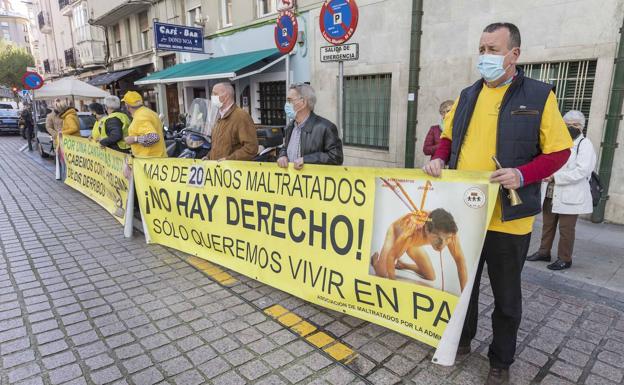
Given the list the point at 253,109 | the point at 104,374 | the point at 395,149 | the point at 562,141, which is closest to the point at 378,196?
the point at 562,141

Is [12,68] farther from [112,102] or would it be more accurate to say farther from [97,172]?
[112,102]

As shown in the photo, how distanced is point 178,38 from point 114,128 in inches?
358

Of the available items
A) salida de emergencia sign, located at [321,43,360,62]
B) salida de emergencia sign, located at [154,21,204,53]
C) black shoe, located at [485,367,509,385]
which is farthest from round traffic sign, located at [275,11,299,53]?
salida de emergencia sign, located at [154,21,204,53]

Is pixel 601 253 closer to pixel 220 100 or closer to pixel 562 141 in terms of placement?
pixel 562 141

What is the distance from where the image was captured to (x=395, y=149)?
29.2ft

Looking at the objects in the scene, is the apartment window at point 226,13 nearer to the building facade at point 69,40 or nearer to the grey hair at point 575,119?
the grey hair at point 575,119

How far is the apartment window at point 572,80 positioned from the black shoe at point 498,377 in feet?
16.4

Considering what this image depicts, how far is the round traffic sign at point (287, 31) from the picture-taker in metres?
6.77

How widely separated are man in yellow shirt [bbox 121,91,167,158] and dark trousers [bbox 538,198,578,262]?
474 centimetres

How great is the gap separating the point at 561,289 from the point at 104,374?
388 centimetres

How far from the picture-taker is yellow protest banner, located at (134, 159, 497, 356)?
2516 millimetres

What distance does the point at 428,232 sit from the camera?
2615mm

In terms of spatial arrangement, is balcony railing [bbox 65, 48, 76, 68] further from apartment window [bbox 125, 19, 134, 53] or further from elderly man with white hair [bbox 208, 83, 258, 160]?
elderly man with white hair [bbox 208, 83, 258, 160]

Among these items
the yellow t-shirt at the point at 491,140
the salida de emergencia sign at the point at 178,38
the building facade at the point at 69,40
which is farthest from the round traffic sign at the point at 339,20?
the building facade at the point at 69,40
